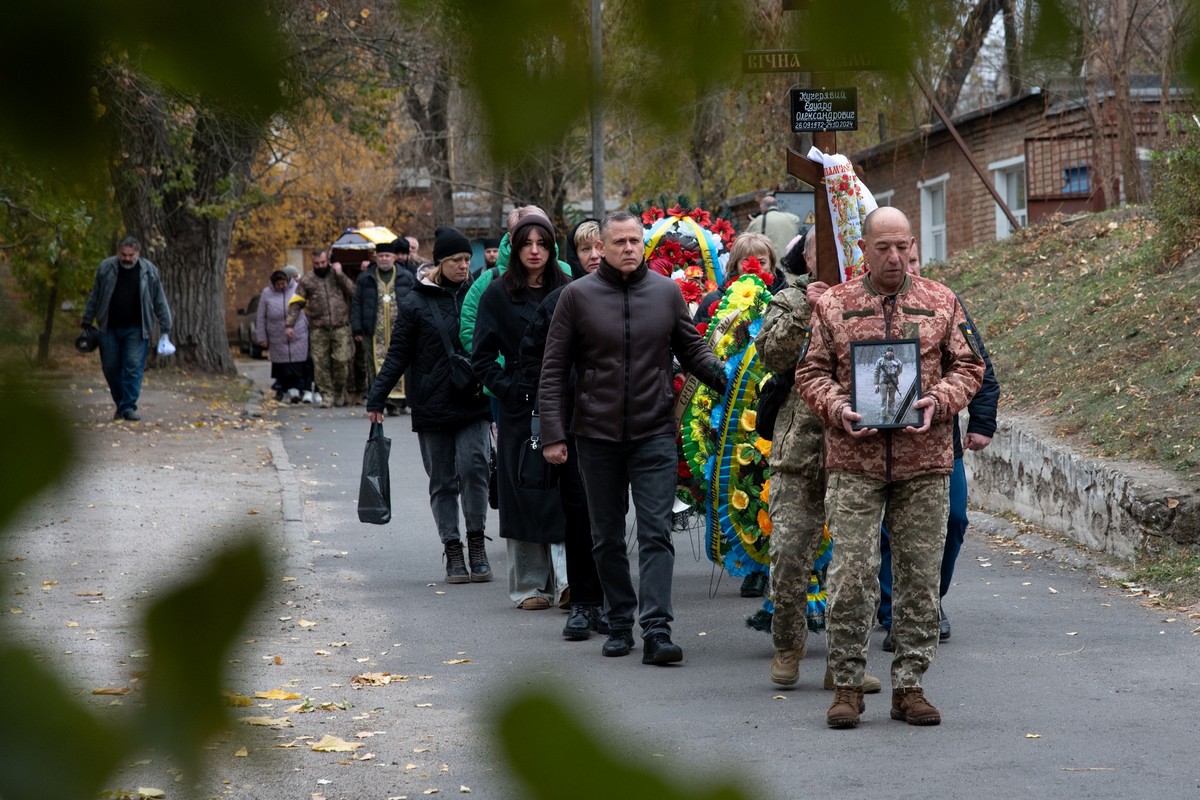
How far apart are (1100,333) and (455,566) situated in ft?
17.6

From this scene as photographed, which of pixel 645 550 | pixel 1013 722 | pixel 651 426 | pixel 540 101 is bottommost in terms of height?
pixel 1013 722

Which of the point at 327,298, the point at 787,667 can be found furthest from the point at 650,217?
the point at 327,298

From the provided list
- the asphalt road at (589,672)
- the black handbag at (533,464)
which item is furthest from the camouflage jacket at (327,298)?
the black handbag at (533,464)

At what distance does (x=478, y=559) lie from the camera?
27.6 ft

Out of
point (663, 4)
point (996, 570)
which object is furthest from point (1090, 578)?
point (663, 4)

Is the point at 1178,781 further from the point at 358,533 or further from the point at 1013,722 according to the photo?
the point at 358,533

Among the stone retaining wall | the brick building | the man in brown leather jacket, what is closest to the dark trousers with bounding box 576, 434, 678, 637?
the man in brown leather jacket

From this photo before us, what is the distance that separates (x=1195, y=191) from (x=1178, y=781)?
8.04 m

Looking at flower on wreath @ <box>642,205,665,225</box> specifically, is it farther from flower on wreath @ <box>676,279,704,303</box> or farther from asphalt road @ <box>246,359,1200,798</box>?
asphalt road @ <box>246,359,1200,798</box>

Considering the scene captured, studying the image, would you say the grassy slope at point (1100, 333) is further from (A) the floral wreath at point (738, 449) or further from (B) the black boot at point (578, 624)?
(B) the black boot at point (578, 624)

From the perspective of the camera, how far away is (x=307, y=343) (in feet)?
63.9

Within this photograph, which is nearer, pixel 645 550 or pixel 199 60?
pixel 199 60

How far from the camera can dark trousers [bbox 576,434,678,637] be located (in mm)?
6266

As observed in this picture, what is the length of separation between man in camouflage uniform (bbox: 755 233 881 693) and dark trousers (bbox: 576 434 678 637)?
588 millimetres
